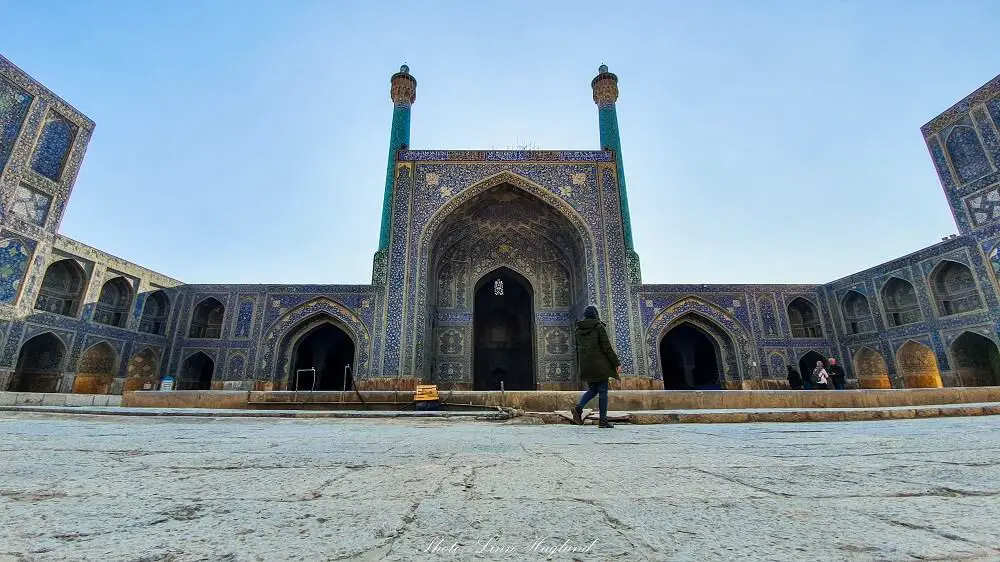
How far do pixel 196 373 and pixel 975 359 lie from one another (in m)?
22.3

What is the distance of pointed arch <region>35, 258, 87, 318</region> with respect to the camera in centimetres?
1148

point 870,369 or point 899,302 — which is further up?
point 899,302

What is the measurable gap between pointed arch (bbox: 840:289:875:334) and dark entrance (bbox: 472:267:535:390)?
32.1 ft

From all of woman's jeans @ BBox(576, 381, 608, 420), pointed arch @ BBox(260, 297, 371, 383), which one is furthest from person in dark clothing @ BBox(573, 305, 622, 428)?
pointed arch @ BBox(260, 297, 371, 383)

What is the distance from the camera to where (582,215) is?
1238cm

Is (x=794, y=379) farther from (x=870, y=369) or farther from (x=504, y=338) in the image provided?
(x=504, y=338)

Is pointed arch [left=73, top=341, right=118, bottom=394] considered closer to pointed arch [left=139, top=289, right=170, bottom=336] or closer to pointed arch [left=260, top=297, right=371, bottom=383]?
pointed arch [left=139, top=289, right=170, bottom=336]

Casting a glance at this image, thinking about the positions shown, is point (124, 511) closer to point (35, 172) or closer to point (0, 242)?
point (0, 242)

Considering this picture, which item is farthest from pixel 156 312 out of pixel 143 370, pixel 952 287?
pixel 952 287

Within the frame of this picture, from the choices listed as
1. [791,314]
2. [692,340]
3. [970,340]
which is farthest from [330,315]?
[970,340]

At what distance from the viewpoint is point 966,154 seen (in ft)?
39.2

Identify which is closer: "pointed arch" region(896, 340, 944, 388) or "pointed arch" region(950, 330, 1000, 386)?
"pointed arch" region(950, 330, 1000, 386)

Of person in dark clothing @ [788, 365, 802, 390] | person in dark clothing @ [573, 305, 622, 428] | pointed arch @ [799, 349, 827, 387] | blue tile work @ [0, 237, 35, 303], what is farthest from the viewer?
pointed arch @ [799, 349, 827, 387]

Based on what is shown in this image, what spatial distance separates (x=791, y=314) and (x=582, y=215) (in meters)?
8.56
